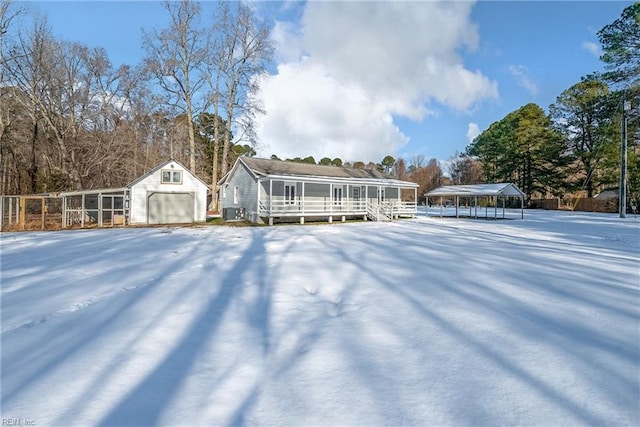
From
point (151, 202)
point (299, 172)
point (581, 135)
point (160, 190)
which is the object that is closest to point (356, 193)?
point (299, 172)

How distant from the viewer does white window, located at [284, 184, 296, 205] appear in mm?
22194

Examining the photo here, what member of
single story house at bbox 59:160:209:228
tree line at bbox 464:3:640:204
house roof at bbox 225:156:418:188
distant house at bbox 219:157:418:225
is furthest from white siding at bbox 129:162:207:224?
tree line at bbox 464:3:640:204

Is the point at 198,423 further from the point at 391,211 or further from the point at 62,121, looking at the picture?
the point at 62,121

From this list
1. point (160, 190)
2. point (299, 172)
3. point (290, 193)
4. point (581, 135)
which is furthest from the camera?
point (581, 135)

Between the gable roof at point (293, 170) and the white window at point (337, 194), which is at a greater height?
the gable roof at point (293, 170)

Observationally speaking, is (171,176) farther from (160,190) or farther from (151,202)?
(151,202)

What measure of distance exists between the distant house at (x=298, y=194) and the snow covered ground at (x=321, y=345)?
13991 mm

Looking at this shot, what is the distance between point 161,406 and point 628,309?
5864mm

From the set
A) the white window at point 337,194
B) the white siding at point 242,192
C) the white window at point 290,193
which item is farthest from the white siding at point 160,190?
the white window at point 337,194

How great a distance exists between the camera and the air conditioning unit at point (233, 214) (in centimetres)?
2238

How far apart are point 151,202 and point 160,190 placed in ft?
3.03

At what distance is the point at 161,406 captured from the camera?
2.57 m

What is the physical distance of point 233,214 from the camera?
23.1 meters

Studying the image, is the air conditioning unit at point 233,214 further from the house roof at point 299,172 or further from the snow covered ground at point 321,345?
the snow covered ground at point 321,345
